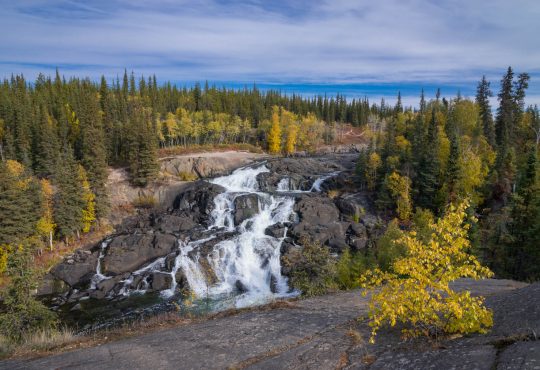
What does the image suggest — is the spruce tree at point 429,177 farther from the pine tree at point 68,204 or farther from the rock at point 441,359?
the pine tree at point 68,204

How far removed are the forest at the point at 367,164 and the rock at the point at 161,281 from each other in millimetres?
12414

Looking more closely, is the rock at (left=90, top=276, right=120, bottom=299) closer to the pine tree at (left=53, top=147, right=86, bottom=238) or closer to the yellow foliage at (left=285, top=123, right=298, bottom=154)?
the pine tree at (left=53, top=147, right=86, bottom=238)

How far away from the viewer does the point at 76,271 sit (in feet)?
124

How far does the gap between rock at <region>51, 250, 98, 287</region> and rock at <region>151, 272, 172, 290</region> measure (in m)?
Result: 7.52

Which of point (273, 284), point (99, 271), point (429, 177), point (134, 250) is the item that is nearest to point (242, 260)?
point (273, 284)

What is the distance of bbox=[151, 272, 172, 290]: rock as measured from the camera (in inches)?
1347

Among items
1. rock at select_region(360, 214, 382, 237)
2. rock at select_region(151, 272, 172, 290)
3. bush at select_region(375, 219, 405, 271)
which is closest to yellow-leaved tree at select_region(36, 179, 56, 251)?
rock at select_region(151, 272, 172, 290)

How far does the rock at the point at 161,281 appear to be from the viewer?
1347 inches

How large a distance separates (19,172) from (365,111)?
391 feet

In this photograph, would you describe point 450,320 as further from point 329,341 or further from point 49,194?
point 49,194

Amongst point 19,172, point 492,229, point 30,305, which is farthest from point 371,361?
point 19,172

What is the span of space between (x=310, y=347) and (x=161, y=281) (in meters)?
28.3

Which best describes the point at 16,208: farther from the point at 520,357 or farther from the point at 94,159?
the point at 520,357

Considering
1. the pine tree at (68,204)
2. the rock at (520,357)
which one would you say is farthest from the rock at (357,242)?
the rock at (520,357)
